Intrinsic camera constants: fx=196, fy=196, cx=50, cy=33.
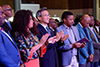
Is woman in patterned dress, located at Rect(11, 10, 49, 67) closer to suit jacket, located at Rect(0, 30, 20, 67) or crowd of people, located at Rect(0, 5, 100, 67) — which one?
crowd of people, located at Rect(0, 5, 100, 67)

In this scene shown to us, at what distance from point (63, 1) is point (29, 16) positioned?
10328mm

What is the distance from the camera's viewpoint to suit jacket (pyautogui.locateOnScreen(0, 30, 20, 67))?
6.35ft

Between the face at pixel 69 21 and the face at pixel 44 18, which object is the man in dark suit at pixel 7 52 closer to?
the face at pixel 44 18

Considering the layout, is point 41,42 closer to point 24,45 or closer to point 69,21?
point 24,45

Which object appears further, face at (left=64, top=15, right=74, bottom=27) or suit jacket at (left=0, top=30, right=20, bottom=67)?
face at (left=64, top=15, right=74, bottom=27)

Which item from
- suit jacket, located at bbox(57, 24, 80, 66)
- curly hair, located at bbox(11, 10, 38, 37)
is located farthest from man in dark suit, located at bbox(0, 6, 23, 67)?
suit jacket, located at bbox(57, 24, 80, 66)

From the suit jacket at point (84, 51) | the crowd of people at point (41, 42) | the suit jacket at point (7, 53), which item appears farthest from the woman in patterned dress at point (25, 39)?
the suit jacket at point (84, 51)

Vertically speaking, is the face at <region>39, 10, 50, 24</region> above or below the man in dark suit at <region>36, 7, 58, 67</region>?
above

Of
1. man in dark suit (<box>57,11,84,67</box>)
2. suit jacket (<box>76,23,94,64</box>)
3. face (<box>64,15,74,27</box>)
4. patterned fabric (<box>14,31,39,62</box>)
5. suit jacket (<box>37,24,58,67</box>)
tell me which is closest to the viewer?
patterned fabric (<box>14,31,39,62</box>)

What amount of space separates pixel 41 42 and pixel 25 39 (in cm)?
24

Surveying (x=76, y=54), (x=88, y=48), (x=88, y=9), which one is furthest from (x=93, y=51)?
(x=88, y=9)

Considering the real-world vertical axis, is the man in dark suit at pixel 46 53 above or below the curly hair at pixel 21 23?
below

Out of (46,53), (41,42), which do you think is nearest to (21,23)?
(41,42)

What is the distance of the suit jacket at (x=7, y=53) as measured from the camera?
76.2 inches
